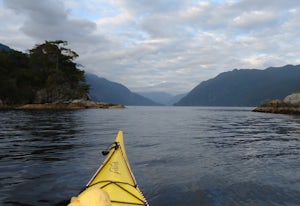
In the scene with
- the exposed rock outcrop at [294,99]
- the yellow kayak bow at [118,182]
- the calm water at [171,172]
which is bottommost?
the calm water at [171,172]

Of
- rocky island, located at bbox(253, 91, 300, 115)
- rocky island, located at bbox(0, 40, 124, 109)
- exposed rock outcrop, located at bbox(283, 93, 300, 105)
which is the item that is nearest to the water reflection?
rocky island, located at bbox(253, 91, 300, 115)

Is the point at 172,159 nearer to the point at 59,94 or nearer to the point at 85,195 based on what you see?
the point at 85,195

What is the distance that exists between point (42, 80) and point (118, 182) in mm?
115392

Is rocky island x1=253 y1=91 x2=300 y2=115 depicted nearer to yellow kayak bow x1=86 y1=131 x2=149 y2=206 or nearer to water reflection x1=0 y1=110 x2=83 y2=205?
water reflection x1=0 y1=110 x2=83 y2=205

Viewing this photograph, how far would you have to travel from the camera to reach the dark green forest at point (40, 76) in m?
105

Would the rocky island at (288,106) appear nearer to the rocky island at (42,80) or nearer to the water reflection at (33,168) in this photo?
the rocky island at (42,80)

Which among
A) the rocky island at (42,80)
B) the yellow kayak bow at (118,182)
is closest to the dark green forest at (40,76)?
the rocky island at (42,80)

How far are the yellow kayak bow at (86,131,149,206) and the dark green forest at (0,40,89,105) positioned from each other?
103 meters

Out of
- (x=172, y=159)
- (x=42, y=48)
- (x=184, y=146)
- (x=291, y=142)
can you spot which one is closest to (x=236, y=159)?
(x=172, y=159)

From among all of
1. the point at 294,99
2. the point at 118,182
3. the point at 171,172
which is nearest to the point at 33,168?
the point at 171,172

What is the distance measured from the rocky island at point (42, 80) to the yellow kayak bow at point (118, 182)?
95.9 m

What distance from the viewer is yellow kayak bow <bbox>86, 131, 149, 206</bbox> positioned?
23.8 ft

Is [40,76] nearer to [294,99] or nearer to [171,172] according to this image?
[294,99]

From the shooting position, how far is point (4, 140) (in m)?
22.0
